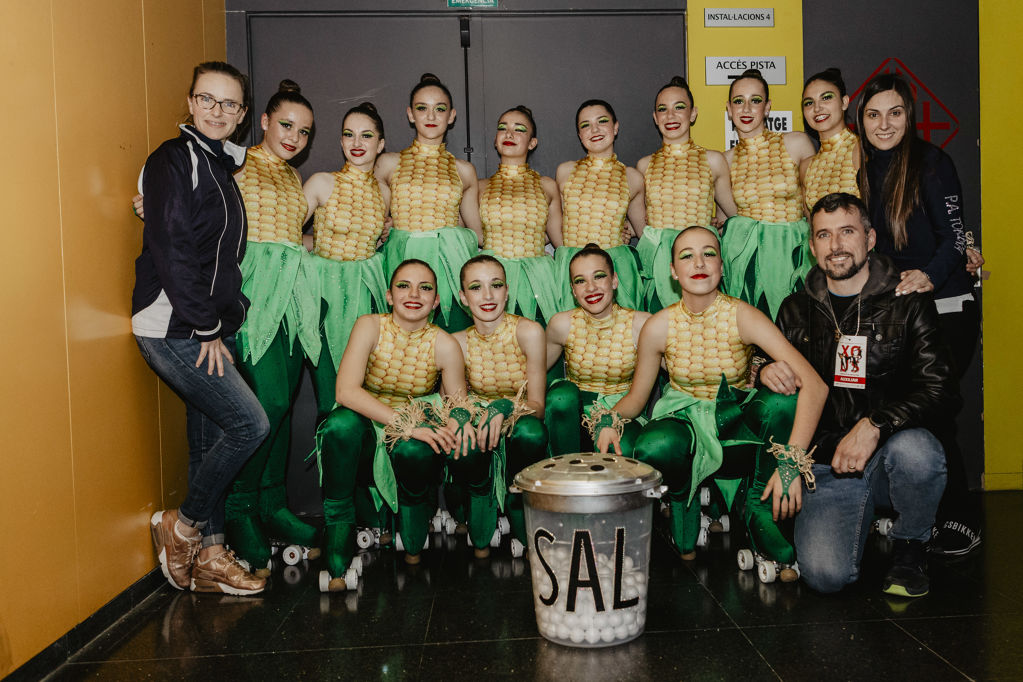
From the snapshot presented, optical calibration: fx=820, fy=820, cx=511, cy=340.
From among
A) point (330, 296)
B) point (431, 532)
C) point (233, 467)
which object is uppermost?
point (330, 296)

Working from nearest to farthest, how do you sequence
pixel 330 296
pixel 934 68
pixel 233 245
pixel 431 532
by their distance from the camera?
pixel 233 245 < pixel 330 296 < pixel 431 532 < pixel 934 68

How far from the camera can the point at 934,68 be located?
446cm

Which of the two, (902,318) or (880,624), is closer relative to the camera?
(880,624)

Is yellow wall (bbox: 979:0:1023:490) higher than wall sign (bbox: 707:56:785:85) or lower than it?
lower

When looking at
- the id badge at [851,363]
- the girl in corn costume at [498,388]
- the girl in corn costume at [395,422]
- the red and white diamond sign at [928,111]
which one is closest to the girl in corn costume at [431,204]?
the girl in corn costume at [498,388]

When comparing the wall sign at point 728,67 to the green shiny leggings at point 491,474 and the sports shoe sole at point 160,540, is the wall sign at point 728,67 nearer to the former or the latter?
the green shiny leggings at point 491,474

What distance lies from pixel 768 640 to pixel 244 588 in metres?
1.85

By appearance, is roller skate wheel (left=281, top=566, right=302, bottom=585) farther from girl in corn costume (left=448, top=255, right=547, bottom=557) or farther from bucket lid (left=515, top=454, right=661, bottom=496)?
bucket lid (left=515, top=454, right=661, bottom=496)

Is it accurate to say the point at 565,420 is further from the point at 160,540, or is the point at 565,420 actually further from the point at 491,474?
the point at 160,540

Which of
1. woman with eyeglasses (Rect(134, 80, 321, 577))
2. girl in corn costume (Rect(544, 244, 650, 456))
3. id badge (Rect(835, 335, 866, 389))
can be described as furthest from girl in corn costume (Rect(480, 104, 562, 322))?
id badge (Rect(835, 335, 866, 389))

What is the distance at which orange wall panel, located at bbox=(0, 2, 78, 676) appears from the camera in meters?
2.23

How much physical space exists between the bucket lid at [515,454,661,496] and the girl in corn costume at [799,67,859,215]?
1.87m

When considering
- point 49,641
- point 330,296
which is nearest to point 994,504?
point 330,296

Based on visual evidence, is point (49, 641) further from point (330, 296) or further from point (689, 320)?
point (689, 320)
